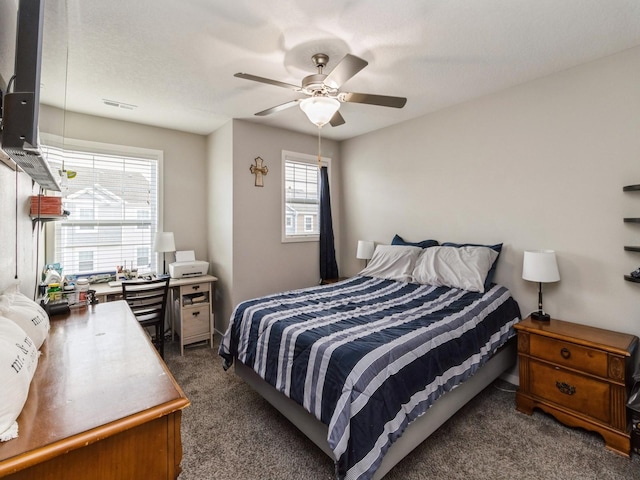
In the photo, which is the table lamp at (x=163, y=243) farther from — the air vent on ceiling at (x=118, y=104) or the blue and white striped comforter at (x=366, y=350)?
the blue and white striped comforter at (x=366, y=350)

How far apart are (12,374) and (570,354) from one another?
2.90 metres

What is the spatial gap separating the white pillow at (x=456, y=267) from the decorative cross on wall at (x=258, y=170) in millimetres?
2100

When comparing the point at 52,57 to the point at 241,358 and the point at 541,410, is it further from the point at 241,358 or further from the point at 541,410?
the point at 541,410

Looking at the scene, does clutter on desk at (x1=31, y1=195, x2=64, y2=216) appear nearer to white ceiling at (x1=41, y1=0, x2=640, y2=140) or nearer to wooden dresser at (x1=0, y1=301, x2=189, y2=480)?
white ceiling at (x1=41, y1=0, x2=640, y2=140)

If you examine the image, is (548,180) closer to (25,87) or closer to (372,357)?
(372,357)

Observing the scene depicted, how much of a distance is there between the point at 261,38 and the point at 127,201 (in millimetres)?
2640

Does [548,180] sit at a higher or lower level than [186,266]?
higher

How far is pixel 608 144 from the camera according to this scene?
91.3 inches

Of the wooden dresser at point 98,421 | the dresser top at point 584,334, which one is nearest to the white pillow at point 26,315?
the wooden dresser at point 98,421

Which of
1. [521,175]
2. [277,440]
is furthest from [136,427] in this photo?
[521,175]

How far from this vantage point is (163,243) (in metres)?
3.56

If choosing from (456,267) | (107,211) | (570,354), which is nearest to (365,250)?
(456,267)

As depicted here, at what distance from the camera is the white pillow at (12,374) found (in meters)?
0.71

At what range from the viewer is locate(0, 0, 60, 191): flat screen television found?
0.80m
